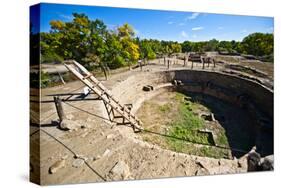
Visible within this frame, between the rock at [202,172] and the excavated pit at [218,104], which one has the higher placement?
the excavated pit at [218,104]

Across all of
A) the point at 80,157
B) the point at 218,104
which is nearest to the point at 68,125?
the point at 80,157

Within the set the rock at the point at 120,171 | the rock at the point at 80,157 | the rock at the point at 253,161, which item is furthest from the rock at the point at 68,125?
the rock at the point at 253,161

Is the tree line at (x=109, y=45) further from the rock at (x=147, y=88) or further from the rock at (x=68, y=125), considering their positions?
the rock at (x=68, y=125)

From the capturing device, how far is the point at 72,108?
5.70 metres

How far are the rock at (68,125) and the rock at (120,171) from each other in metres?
0.87

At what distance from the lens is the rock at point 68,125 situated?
5455mm

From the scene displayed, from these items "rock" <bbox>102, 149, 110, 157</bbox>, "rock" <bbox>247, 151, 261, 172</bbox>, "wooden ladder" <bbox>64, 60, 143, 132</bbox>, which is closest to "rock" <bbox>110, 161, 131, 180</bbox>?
"rock" <bbox>102, 149, 110, 157</bbox>

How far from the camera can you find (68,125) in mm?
5496

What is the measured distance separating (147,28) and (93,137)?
202 centimetres

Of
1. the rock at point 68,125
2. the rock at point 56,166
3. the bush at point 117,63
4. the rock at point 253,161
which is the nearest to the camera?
the rock at point 56,166

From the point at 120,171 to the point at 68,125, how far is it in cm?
106

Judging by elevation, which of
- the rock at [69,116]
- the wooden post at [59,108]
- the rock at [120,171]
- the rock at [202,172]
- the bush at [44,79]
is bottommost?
the rock at [202,172]

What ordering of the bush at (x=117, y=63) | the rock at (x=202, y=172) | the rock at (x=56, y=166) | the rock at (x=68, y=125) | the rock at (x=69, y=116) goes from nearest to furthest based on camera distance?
the rock at (x=56, y=166) < the rock at (x=68, y=125) < the rock at (x=69, y=116) < the rock at (x=202, y=172) < the bush at (x=117, y=63)

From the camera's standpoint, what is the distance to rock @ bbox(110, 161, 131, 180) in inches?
210
